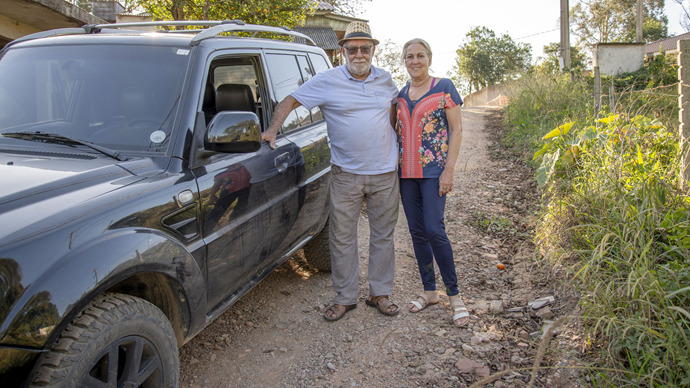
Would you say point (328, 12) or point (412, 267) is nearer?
point (412, 267)

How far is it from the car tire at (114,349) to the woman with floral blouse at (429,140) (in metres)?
2.08

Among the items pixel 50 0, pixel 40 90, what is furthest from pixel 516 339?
pixel 50 0

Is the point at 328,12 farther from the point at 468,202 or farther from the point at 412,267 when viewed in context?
the point at 412,267

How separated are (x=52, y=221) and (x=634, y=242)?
301 cm

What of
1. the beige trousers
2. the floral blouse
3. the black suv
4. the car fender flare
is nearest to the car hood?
the black suv

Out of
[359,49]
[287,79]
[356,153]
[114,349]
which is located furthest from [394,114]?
[114,349]

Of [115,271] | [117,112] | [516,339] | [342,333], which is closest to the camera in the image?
[115,271]

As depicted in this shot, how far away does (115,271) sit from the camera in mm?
2004

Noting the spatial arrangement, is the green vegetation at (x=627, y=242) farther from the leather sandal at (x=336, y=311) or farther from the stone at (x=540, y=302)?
the leather sandal at (x=336, y=311)

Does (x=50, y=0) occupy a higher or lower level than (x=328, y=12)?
lower

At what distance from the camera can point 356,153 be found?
372 centimetres

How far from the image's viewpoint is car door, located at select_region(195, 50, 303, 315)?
272 cm

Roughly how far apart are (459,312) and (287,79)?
2111 millimetres

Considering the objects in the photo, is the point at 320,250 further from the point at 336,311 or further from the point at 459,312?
the point at 459,312
